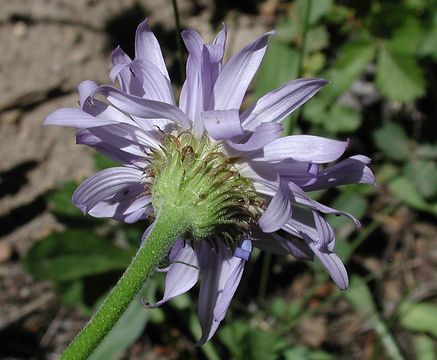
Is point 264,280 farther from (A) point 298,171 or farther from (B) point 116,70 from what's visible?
(B) point 116,70

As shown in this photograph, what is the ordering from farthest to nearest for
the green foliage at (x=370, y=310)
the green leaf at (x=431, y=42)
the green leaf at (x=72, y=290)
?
the green foliage at (x=370, y=310)
the green leaf at (x=431, y=42)
the green leaf at (x=72, y=290)

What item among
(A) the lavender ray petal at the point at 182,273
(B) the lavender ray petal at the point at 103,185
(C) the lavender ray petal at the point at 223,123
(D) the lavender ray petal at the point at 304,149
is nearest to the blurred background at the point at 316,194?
(A) the lavender ray petal at the point at 182,273

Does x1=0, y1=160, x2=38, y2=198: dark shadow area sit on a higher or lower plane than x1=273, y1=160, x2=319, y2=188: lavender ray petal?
lower

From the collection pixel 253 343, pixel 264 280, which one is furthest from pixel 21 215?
pixel 253 343

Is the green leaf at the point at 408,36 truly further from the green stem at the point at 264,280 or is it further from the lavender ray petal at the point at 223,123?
the lavender ray petal at the point at 223,123

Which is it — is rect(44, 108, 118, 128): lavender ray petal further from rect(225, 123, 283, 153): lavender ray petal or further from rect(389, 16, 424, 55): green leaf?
rect(389, 16, 424, 55): green leaf

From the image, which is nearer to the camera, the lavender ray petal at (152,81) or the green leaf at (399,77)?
the lavender ray petal at (152,81)

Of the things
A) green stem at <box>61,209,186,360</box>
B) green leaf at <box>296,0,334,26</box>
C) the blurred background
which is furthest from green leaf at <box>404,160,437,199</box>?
green stem at <box>61,209,186,360</box>
